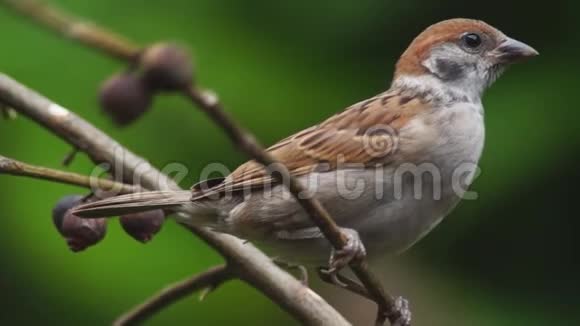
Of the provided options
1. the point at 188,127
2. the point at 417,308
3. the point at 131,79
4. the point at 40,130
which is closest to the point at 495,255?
the point at 417,308

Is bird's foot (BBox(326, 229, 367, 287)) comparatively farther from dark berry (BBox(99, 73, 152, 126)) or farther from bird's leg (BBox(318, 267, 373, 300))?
dark berry (BBox(99, 73, 152, 126))

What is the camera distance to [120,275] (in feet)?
6.86

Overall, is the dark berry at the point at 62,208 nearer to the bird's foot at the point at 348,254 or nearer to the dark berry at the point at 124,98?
the bird's foot at the point at 348,254

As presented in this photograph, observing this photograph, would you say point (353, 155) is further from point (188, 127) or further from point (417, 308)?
point (417, 308)

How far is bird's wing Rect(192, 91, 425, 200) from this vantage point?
2.09m

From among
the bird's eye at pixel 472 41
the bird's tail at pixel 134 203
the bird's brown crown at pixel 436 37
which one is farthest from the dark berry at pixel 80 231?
the bird's eye at pixel 472 41

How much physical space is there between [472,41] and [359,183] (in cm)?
60

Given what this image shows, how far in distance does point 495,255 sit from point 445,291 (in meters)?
0.16

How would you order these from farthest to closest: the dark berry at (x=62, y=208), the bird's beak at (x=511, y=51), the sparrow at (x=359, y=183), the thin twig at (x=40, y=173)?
the bird's beak at (x=511, y=51) < the sparrow at (x=359, y=183) < the dark berry at (x=62, y=208) < the thin twig at (x=40, y=173)

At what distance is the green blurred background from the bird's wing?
3.3 inches

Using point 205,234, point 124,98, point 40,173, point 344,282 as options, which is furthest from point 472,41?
point 124,98

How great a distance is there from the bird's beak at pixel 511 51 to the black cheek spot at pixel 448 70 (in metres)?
0.09

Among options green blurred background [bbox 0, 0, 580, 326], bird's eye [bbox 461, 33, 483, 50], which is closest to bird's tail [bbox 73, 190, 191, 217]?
green blurred background [bbox 0, 0, 580, 326]

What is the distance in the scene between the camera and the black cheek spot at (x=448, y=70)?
2.43m
